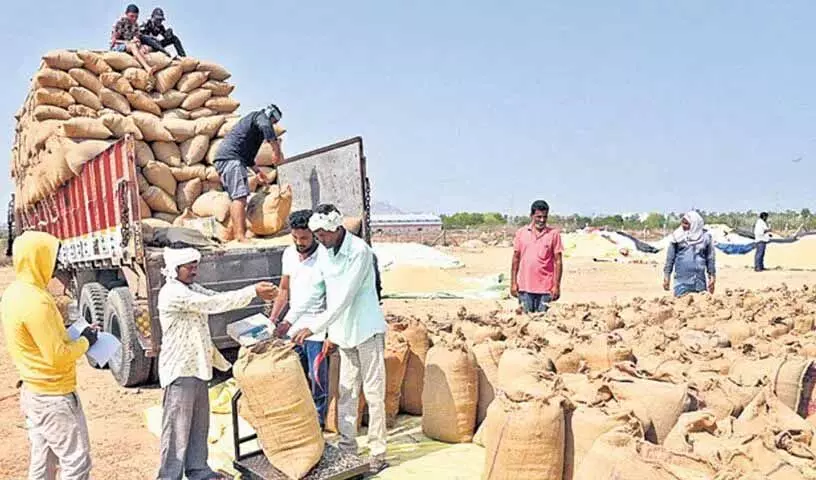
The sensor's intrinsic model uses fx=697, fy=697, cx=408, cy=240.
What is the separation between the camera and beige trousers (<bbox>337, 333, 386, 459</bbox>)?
12.2 feet

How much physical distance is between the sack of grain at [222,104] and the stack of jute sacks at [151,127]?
10 millimetres

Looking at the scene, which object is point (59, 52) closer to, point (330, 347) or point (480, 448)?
point (330, 347)

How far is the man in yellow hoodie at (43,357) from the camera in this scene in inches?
113

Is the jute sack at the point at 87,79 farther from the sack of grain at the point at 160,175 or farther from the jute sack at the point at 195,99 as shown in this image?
the sack of grain at the point at 160,175

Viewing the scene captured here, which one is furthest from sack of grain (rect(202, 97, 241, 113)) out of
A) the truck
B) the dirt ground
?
the dirt ground

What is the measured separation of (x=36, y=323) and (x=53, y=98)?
4.80m

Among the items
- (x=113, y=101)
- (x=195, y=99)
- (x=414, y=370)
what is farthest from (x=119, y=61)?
(x=414, y=370)

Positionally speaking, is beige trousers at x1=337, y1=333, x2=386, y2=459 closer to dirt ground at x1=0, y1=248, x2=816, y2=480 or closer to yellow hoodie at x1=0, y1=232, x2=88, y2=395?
dirt ground at x1=0, y1=248, x2=816, y2=480

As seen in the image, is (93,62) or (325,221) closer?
(325,221)

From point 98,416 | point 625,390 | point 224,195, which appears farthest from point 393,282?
point 625,390

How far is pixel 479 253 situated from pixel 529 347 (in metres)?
22.1

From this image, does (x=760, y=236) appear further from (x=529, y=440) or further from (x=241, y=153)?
(x=529, y=440)

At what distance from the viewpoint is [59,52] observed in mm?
6938

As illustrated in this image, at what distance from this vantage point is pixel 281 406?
131 inches
